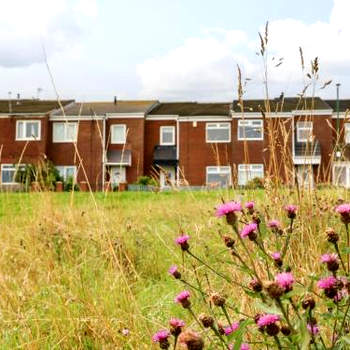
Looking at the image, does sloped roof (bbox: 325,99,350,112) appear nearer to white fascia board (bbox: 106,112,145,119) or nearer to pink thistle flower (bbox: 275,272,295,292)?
white fascia board (bbox: 106,112,145,119)

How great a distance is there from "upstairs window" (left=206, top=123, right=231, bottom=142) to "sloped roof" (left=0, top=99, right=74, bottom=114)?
339 inches

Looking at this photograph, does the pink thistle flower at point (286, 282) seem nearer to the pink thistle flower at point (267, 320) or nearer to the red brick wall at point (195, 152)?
the pink thistle flower at point (267, 320)

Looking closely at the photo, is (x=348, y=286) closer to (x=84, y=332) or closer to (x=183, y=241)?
(x=183, y=241)

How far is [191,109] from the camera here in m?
29.2

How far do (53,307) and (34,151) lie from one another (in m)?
26.9

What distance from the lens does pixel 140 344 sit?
1754mm

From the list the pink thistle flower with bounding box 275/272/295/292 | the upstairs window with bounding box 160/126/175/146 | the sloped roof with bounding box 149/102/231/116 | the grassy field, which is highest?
the sloped roof with bounding box 149/102/231/116

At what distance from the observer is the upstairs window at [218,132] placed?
1093 inches

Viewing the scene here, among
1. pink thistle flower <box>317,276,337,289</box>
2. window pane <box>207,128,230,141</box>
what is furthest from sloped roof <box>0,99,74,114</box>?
pink thistle flower <box>317,276,337,289</box>

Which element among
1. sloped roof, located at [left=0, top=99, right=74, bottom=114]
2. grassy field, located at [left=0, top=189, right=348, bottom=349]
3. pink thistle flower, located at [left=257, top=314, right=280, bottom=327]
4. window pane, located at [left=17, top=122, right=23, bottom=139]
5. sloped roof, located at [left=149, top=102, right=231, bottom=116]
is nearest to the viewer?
pink thistle flower, located at [left=257, top=314, right=280, bottom=327]

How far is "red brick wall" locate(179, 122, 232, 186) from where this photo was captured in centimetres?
2784

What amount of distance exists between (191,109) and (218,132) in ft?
7.90

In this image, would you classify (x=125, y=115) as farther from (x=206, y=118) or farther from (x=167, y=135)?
(x=206, y=118)

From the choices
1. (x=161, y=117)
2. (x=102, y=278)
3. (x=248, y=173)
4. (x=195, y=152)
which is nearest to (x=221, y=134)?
(x=195, y=152)
